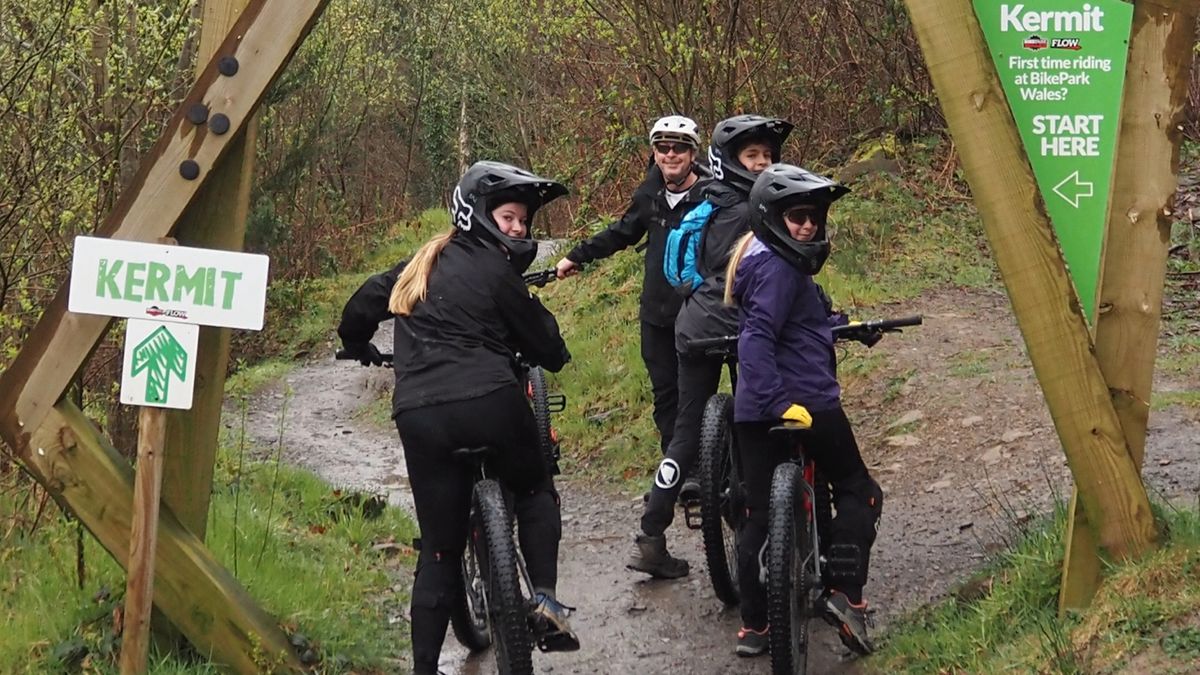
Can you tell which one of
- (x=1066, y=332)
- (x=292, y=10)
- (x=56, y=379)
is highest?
(x=292, y=10)

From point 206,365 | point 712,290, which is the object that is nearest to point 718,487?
point 712,290

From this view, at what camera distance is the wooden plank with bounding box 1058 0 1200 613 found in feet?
14.9

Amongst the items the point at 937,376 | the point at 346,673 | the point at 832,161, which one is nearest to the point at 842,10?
the point at 832,161

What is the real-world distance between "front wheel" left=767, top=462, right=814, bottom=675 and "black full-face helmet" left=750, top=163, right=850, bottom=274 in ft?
2.69

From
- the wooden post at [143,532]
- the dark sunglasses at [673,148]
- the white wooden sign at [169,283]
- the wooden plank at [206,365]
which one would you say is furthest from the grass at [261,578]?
the dark sunglasses at [673,148]

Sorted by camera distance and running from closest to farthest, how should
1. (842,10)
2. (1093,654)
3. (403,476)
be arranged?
(1093,654) → (403,476) → (842,10)

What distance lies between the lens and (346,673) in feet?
18.2

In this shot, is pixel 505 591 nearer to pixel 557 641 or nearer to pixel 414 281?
pixel 557 641

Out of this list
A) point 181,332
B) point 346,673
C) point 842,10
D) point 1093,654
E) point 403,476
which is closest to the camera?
point 1093,654

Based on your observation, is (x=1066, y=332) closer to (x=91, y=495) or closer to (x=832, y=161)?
(x=91, y=495)

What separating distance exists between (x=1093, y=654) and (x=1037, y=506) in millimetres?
2477

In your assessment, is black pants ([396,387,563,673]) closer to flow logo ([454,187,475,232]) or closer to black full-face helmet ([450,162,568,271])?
black full-face helmet ([450,162,568,271])

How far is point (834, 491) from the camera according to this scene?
221 inches

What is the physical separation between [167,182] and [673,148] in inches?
123
